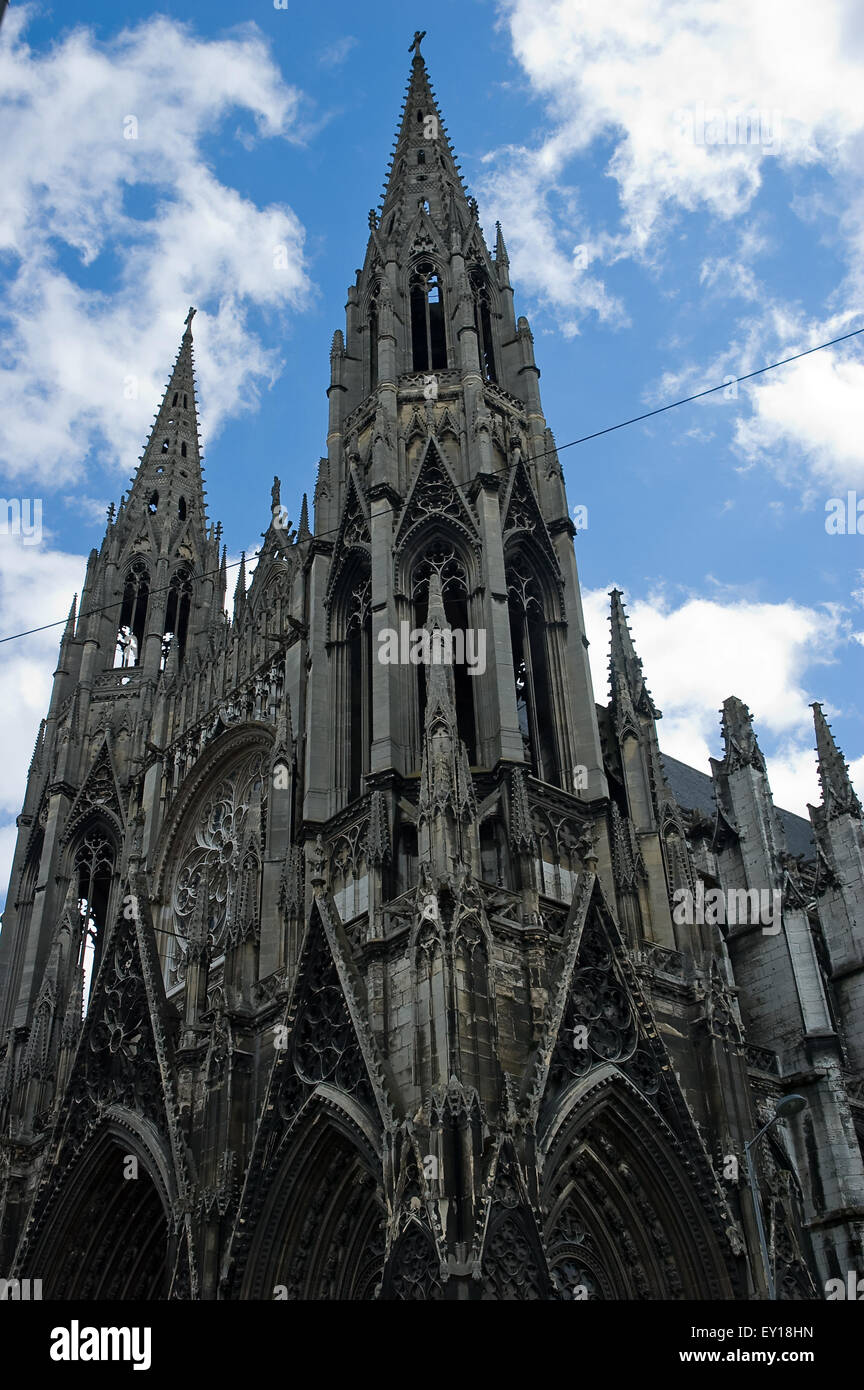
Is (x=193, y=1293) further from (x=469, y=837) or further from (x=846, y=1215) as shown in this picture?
(x=846, y=1215)

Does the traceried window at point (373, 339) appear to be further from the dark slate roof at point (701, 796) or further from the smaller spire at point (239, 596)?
the dark slate roof at point (701, 796)

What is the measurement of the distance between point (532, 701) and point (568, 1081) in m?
8.52

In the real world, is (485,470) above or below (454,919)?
above

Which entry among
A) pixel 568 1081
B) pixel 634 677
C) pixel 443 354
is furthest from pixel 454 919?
pixel 443 354

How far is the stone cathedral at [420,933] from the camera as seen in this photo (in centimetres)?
1878

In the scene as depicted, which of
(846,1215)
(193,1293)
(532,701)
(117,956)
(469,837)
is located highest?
(532,701)

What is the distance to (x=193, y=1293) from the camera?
1961cm

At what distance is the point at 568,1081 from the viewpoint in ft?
62.4

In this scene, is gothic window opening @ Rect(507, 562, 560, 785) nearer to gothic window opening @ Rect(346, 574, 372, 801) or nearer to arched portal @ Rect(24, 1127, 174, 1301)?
gothic window opening @ Rect(346, 574, 372, 801)

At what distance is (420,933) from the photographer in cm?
1858

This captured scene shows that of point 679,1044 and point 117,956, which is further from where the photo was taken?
point 117,956
